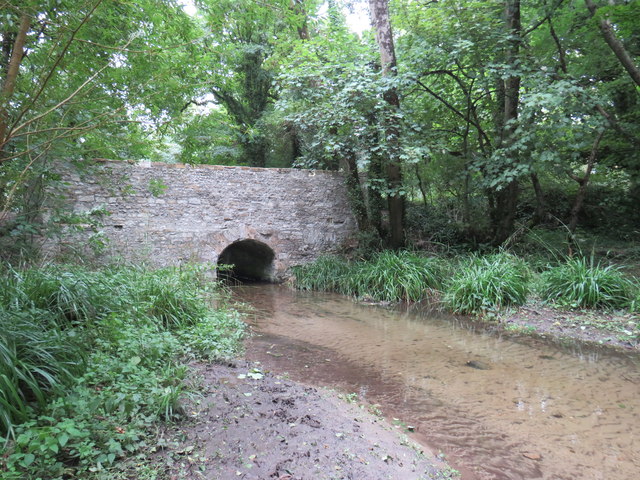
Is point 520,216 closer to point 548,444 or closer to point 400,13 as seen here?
point 400,13

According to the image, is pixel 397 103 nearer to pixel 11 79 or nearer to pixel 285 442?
pixel 11 79

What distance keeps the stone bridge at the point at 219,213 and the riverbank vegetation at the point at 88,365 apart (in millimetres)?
3033

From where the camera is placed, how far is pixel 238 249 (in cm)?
997

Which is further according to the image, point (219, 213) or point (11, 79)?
point (219, 213)

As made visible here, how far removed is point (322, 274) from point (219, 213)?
252 centimetres

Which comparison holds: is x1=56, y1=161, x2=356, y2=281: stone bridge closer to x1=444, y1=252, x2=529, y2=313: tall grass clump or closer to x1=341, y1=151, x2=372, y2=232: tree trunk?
x1=341, y1=151, x2=372, y2=232: tree trunk

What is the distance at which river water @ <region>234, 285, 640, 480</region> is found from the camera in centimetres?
227

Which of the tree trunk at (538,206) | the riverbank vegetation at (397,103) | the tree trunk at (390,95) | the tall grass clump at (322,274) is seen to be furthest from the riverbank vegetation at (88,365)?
the tree trunk at (538,206)

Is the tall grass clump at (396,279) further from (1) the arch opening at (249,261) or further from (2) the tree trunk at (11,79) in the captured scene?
(2) the tree trunk at (11,79)

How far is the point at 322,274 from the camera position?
320 inches

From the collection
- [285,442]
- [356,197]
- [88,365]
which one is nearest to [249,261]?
[356,197]

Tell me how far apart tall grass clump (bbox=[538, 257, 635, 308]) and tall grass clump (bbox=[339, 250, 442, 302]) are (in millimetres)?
1773

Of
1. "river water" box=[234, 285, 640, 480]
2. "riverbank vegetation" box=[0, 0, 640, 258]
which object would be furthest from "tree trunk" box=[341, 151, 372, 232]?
"river water" box=[234, 285, 640, 480]

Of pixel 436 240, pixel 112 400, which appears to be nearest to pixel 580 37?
pixel 436 240
